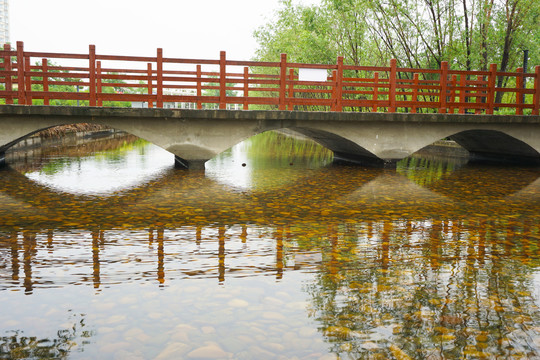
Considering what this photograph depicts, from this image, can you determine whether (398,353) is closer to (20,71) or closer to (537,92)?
(20,71)

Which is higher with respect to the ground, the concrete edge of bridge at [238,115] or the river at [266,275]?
the concrete edge of bridge at [238,115]

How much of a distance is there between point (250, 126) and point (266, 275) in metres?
9.78

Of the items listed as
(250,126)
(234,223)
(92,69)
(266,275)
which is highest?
(92,69)

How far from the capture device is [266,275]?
4957mm

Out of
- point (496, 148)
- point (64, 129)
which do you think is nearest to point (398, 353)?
point (496, 148)

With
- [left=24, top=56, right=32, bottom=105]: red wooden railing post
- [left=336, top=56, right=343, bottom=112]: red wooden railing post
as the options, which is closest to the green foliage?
[left=336, top=56, right=343, bottom=112]: red wooden railing post

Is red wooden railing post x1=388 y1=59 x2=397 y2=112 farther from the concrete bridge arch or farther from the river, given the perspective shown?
the river

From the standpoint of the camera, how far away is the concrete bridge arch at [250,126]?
43.3 feet

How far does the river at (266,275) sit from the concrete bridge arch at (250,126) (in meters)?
3.30

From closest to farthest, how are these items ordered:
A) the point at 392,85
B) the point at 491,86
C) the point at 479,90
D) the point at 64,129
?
1. the point at 392,85
2. the point at 491,86
3. the point at 479,90
4. the point at 64,129

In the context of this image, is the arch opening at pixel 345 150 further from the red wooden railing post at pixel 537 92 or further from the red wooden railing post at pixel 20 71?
the red wooden railing post at pixel 20 71

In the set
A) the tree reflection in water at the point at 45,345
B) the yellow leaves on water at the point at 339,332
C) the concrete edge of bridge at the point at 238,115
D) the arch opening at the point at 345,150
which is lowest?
the tree reflection in water at the point at 45,345

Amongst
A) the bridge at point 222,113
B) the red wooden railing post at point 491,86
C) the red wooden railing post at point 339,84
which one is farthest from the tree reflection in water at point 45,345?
the red wooden railing post at point 491,86

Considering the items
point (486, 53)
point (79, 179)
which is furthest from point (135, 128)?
point (486, 53)
